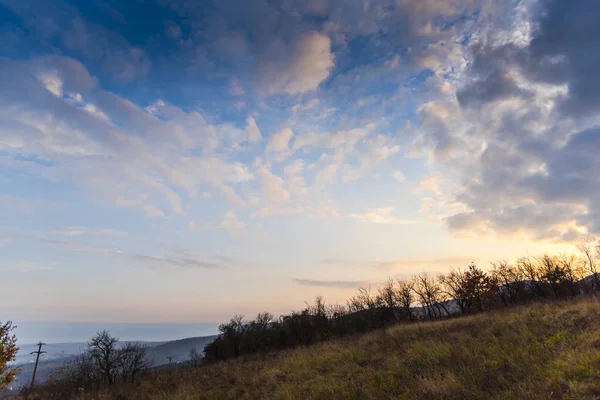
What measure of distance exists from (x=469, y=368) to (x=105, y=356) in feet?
161

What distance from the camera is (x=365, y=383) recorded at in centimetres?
1127

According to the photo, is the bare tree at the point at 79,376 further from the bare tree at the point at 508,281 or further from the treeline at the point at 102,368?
the bare tree at the point at 508,281

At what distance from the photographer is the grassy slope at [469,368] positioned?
760cm

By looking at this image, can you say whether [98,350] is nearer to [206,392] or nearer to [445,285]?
[206,392]

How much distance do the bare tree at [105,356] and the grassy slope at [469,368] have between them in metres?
30.0

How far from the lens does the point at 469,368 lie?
979cm

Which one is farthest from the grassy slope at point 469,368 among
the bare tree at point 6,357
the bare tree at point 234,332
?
the bare tree at point 234,332

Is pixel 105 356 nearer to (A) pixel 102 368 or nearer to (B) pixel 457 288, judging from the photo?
(A) pixel 102 368

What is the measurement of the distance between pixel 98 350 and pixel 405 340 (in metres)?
47.4

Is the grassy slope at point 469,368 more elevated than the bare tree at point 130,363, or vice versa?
the grassy slope at point 469,368

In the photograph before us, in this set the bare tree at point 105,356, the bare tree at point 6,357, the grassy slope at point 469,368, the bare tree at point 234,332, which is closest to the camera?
the grassy slope at point 469,368

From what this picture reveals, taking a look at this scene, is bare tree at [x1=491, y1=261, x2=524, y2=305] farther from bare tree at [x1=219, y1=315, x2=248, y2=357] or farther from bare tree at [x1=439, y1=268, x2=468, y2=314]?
bare tree at [x1=219, y1=315, x2=248, y2=357]

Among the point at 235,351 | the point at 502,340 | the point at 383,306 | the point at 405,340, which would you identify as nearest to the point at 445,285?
the point at 383,306

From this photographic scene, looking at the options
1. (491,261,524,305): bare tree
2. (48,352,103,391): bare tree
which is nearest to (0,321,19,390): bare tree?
(48,352,103,391): bare tree
